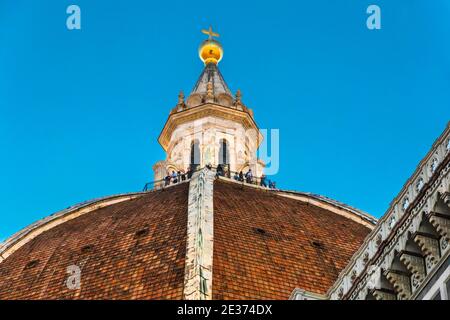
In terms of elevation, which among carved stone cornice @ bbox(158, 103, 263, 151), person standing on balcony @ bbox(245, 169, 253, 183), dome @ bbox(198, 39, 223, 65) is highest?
dome @ bbox(198, 39, 223, 65)

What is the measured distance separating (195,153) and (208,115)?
7.06 feet

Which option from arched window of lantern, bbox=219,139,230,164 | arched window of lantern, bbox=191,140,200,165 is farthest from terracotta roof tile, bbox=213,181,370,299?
arched window of lantern, bbox=191,140,200,165

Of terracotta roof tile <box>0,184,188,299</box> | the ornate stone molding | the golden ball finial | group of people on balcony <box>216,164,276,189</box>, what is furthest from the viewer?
the golden ball finial

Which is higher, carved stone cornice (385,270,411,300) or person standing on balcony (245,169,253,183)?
person standing on balcony (245,169,253,183)

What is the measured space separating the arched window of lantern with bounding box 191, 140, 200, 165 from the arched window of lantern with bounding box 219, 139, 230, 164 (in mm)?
862

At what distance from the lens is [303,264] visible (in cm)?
4312

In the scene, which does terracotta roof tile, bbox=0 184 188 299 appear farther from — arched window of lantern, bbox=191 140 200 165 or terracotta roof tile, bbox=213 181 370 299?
arched window of lantern, bbox=191 140 200 165

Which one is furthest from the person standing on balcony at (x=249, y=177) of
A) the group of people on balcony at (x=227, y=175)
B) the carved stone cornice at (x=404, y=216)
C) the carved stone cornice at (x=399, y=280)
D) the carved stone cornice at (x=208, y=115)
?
the carved stone cornice at (x=399, y=280)

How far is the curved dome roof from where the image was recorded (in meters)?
40.7

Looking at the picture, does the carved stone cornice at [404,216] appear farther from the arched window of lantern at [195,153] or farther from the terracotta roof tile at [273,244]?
the arched window of lantern at [195,153]

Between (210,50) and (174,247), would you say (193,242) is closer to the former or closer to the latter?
(174,247)
